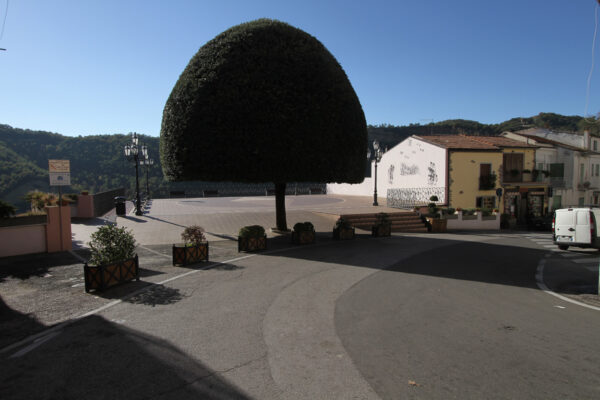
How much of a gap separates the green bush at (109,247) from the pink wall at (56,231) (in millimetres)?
6330

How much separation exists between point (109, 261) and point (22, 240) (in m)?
7.12

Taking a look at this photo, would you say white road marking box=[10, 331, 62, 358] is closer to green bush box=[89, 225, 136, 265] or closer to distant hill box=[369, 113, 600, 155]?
green bush box=[89, 225, 136, 265]

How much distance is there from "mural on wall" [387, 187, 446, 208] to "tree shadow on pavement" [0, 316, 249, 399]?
24.6 metres

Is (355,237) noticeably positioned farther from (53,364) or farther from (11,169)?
(11,169)

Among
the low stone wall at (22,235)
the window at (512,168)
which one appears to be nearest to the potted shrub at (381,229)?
the low stone wall at (22,235)

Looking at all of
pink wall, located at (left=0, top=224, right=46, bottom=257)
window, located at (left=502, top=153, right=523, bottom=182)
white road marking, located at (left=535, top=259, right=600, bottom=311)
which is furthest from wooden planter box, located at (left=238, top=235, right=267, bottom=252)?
window, located at (left=502, top=153, right=523, bottom=182)

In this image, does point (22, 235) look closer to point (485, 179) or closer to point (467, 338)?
point (467, 338)

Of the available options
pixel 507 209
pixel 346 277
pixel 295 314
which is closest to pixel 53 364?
pixel 295 314

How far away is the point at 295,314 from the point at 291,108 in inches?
370

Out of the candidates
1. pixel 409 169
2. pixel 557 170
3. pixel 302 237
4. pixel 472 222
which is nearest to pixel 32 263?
pixel 302 237

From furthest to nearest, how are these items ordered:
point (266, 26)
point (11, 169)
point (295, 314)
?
point (11, 169)
point (266, 26)
point (295, 314)

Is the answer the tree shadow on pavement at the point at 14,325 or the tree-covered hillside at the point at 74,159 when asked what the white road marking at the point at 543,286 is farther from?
the tree-covered hillside at the point at 74,159

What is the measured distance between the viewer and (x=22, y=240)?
1290 cm

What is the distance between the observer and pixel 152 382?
4359 mm
